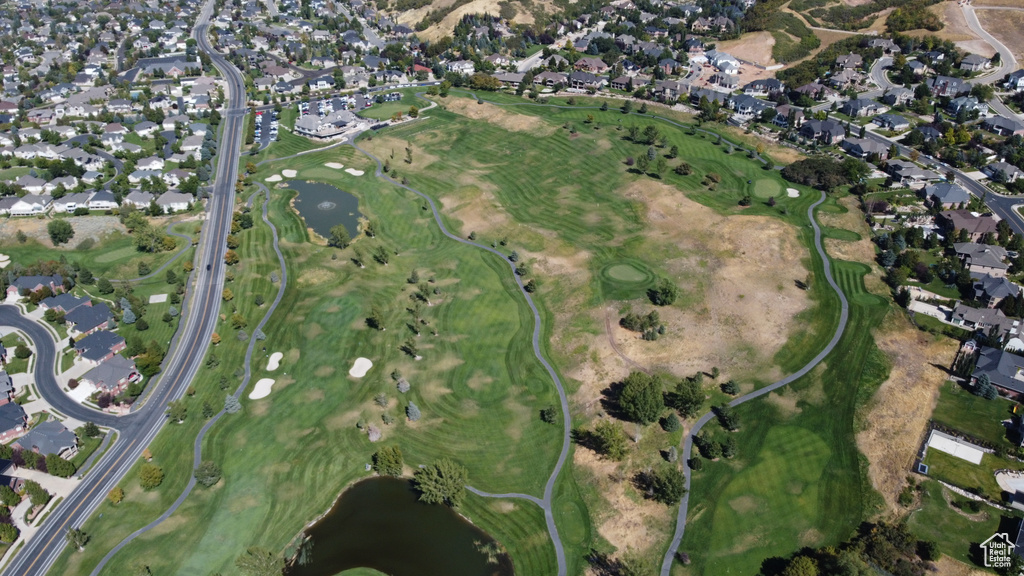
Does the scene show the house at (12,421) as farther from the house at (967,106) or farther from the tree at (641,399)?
the house at (967,106)

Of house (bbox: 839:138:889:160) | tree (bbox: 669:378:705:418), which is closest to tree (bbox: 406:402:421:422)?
tree (bbox: 669:378:705:418)

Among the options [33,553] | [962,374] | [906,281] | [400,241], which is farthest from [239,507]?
[906,281]

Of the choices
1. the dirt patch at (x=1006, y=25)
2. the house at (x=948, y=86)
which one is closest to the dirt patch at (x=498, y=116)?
the house at (x=948, y=86)

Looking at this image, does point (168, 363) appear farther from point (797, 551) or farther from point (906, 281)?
point (906, 281)

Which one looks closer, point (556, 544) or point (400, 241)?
point (556, 544)

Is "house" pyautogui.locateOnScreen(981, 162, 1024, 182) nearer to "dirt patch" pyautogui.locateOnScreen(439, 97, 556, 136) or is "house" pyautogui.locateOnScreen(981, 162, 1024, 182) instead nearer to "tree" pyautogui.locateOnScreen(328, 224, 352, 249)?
"dirt patch" pyautogui.locateOnScreen(439, 97, 556, 136)

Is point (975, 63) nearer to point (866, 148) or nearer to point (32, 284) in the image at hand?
point (866, 148)

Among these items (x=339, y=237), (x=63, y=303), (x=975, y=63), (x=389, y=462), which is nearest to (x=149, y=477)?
(x=389, y=462)
